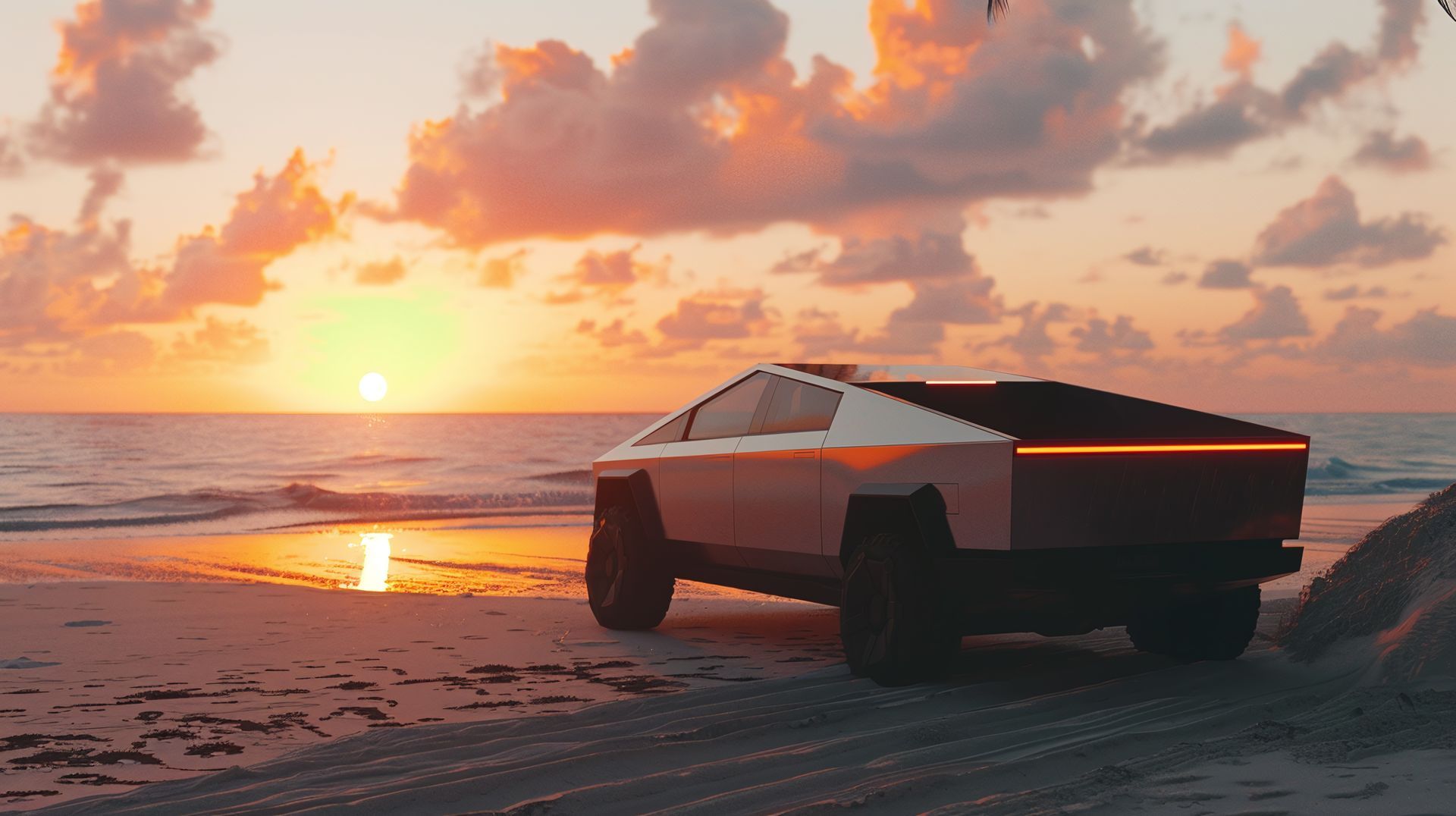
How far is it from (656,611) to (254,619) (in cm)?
295

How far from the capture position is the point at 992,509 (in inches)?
208

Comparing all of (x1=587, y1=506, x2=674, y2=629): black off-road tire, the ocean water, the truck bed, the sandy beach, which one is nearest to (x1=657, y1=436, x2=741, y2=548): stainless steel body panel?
(x1=587, y1=506, x2=674, y2=629): black off-road tire

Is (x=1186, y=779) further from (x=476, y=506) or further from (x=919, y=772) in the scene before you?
(x=476, y=506)

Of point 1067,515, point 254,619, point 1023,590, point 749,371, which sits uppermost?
point 749,371

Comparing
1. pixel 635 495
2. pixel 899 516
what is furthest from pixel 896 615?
pixel 635 495

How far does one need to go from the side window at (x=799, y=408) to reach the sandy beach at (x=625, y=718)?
1.32 metres

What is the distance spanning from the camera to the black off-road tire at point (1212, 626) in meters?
6.43

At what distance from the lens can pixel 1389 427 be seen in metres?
72.1

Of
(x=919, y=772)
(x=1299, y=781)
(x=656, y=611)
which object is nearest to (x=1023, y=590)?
(x=919, y=772)

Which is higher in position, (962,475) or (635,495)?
(962,475)

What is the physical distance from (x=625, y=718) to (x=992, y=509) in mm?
1837

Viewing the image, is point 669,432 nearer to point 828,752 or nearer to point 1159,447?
point 1159,447

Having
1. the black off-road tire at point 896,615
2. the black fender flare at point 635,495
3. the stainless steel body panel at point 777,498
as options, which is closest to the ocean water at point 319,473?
the black fender flare at point 635,495

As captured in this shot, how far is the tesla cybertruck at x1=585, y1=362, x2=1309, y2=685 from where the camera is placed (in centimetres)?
532
